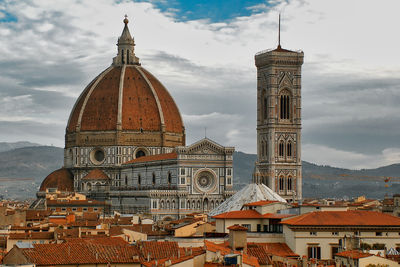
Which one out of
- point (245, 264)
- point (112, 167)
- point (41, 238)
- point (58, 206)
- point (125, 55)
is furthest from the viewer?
point (125, 55)

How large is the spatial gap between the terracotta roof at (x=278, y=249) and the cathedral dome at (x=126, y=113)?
309 feet

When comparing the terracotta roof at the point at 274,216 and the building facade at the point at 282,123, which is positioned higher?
the building facade at the point at 282,123

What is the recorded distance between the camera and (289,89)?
12788 centimetres

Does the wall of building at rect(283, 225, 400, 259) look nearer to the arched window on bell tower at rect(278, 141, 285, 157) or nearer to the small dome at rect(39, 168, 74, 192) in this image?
the arched window on bell tower at rect(278, 141, 285, 157)

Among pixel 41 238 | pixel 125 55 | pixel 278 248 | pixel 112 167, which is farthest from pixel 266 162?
pixel 278 248

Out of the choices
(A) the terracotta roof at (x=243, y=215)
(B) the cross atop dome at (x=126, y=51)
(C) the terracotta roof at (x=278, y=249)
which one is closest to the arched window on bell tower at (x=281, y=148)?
(B) the cross atop dome at (x=126, y=51)

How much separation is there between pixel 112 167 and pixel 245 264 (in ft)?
347

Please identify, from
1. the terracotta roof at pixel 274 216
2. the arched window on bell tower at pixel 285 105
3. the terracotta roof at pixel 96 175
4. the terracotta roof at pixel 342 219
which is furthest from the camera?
the terracotta roof at pixel 96 175

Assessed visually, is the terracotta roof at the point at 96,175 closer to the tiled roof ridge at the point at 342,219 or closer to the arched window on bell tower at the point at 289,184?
the arched window on bell tower at the point at 289,184

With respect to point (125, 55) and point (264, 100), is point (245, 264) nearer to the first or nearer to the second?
point (264, 100)

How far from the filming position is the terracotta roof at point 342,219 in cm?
4897

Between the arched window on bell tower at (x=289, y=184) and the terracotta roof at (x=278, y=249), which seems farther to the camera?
the arched window on bell tower at (x=289, y=184)

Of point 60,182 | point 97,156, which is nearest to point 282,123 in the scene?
point 97,156

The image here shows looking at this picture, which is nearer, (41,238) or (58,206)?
(41,238)
